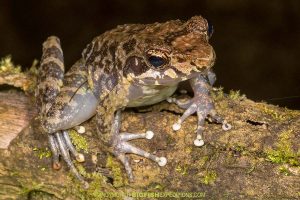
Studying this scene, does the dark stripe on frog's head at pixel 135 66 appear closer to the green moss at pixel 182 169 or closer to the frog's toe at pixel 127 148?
the frog's toe at pixel 127 148

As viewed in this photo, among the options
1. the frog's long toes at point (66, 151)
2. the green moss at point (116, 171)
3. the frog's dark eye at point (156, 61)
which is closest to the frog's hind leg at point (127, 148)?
the green moss at point (116, 171)

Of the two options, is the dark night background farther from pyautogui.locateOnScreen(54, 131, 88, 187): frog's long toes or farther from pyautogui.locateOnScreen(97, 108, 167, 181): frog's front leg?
pyautogui.locateOnScreen(54, 131, 88, 187): frog's long toes

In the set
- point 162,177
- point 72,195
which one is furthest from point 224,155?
point 72,195

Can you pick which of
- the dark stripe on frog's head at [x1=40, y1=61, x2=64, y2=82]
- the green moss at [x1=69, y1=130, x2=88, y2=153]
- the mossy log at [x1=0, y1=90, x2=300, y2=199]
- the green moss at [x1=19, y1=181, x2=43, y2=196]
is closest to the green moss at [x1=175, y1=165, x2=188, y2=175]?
the mossy log at [x1=0, y1=90, x2=300, y2=199]

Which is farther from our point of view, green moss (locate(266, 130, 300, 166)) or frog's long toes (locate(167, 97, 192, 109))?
frog's long toes (locate(167, 97, 192, 109))

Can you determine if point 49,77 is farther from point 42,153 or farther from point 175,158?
point 175,158

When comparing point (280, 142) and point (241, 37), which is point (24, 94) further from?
point (241, 37)

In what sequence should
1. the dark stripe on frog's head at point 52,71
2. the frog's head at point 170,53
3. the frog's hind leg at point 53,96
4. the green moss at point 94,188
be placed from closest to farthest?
1. the frog's head at point 170,53
2. the green moss at point 94,188
3. the frog's hind leg at point 53,96
4. the dark stripe on frog's head at point 52,71

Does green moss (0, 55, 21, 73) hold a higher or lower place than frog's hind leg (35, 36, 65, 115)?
higher

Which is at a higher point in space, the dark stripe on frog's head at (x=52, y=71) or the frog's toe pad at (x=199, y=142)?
the dark stripe on frog's head at (x=52, y=71)
